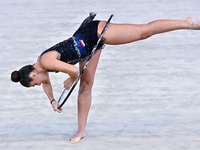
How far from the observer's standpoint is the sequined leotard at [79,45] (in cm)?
293

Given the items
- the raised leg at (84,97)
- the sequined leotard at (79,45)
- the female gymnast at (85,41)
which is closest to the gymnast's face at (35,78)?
the female gymnast at (85,41)

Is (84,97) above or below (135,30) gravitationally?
below

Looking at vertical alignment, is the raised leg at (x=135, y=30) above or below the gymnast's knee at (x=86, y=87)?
above

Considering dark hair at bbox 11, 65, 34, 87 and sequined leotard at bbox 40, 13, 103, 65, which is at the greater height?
sequined leotard at bbox 40, 13, 103, 65

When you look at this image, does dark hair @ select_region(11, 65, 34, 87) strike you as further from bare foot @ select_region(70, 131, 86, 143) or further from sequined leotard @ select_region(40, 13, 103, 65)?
bare foot @ select_region(70, 131, 86, 143)

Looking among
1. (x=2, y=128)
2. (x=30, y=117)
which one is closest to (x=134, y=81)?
(x=30, y=117)

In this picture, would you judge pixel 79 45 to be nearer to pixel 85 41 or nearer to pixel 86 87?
pixel 85 41

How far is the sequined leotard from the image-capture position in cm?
293

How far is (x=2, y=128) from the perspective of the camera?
349cm

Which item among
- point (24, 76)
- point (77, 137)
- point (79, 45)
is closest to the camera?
point (24, 76)

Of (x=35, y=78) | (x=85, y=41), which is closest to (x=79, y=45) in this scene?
(x=85, y=41)

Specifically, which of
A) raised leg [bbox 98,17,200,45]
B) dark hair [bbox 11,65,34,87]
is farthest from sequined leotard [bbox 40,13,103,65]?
dark hair [bbox 11,65,34,87]

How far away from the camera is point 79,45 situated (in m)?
2.97

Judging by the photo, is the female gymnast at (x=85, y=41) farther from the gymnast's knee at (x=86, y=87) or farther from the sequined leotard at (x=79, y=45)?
the gymnast's knee at (x=86, y=87)
